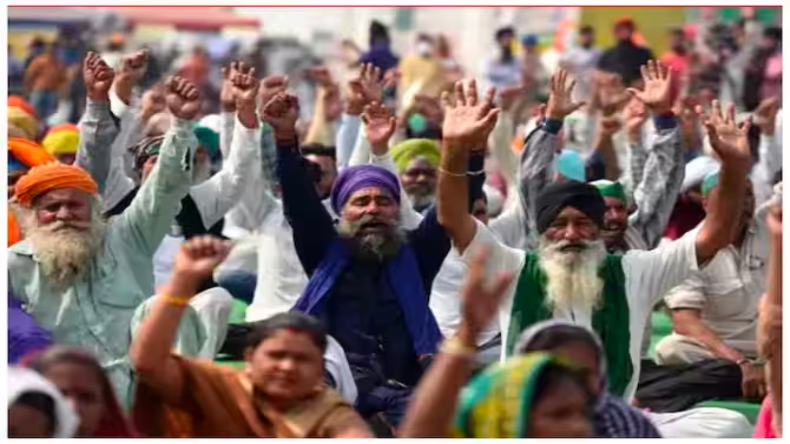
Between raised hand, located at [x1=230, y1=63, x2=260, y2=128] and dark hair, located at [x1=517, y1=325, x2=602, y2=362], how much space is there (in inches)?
114

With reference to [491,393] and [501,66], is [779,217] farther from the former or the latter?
[501,66]

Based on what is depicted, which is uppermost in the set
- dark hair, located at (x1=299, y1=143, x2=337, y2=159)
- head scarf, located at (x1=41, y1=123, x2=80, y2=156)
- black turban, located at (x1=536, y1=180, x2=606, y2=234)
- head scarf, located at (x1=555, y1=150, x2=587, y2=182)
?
head scarf, located at (x1=41, y1=123, x2=80, y2=156)

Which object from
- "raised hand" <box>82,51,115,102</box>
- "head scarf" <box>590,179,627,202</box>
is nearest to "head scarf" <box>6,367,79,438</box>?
"raised hand" <box>82,51,115,102</box>

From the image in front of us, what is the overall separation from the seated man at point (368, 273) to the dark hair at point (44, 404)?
2204 millimetres

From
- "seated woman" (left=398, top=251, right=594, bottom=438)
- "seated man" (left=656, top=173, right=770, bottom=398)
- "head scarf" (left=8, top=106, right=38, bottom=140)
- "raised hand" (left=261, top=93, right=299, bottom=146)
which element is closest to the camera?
"seated woman" (left=398, top=251, right=594, bottom=438)

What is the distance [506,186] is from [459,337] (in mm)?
6674

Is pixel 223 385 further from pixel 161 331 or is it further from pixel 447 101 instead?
pixel 447 101

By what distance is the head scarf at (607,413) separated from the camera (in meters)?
5.65

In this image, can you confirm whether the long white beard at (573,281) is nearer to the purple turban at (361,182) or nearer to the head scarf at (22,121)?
the purple turban at (361,182)

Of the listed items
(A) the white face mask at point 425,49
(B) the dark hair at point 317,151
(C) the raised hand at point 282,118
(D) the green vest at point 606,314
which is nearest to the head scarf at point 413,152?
(B) the dark hair at point 317,151

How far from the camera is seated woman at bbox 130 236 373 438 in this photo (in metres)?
5.62

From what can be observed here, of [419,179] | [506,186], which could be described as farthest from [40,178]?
[506,186]

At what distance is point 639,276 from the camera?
7.24m

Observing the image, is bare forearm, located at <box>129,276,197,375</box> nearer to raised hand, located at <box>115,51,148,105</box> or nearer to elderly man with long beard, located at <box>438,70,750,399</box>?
elderly man with long beard, located at <box>438,70,750,399</box>
